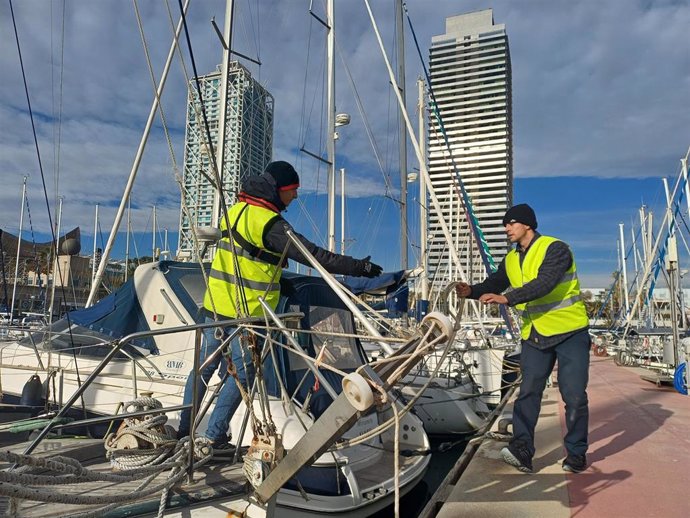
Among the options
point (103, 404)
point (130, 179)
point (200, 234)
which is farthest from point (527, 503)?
point (130, 179)

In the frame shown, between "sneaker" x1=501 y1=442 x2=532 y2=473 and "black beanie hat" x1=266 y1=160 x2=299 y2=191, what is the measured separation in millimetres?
2414

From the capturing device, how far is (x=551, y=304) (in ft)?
11.6

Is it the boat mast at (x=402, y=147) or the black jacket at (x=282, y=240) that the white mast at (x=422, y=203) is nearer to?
the boat mast at (x=402, y=147)

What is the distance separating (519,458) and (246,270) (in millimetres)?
2295

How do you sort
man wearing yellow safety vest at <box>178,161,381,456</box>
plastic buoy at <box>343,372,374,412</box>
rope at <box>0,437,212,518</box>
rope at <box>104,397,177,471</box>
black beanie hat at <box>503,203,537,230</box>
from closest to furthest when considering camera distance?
rope at <box>0,437,212,518</box> → plastic buoy at <box>343,372,374,412</box> → rope at <box>104,397,177,471</box> → man wearing yellow safety vest at <box>178,161,381,456</box> → black beanie hat at <box>503,203,537,230</box>

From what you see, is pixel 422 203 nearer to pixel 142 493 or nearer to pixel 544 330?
pixel 544 330

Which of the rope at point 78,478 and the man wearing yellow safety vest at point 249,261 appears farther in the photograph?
the man wearing yellow safety vest at point 249,261

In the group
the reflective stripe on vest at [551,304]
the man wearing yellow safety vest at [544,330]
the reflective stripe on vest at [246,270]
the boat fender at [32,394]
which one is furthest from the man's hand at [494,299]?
the boat fender at [32,394]

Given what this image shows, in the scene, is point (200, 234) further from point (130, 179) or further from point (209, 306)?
point (130, 179)

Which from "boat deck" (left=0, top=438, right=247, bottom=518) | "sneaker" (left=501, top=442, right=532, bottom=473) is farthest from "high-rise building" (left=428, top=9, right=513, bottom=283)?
"boat deck" (left=0, top=438, right=247, bottom=518)

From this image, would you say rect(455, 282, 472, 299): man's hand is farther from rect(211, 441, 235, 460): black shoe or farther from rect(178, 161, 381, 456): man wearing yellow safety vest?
rect(211, 441, 235, 460): black shoe

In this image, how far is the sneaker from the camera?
138 inches

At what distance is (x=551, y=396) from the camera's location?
760 cm

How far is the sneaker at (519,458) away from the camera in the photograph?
11.5 ft
